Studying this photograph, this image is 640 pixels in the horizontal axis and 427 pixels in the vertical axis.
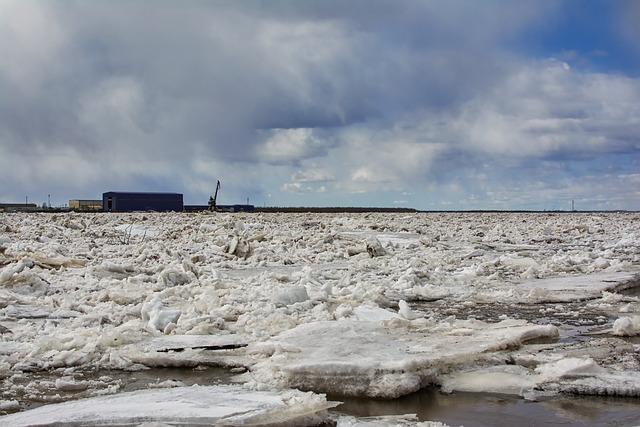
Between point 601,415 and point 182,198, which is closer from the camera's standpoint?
point 601,415

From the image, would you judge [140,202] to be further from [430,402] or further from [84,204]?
[430,402]

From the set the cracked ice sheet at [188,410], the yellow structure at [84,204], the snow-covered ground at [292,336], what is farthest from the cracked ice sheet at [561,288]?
the yellow structure at [84,204]

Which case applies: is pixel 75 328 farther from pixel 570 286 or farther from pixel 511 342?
pixel 570 286

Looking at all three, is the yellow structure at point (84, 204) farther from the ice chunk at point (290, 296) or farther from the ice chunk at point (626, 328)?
the ice chunk at point (626, 328)

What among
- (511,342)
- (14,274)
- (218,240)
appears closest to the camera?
(511,342)

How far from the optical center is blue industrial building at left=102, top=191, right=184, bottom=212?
6088cm

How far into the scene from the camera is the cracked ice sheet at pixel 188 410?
3826 mm

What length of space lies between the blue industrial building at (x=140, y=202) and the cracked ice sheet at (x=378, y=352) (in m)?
57.7

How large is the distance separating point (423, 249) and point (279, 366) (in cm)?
1125

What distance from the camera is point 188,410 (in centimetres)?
398

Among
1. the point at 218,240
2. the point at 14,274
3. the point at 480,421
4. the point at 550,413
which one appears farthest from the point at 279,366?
the point at 218,240

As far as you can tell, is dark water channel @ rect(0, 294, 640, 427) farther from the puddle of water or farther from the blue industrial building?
the blue industrial building

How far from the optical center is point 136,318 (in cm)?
691

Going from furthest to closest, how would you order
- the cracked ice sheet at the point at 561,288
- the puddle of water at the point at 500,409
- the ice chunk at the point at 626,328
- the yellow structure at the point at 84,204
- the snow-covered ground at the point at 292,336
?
the yellow structure at the point at 84,204, the cracked ice sheet at the point at 561,288, the ice chunk at the point at 626,328, the snow-covered ground at the point at 292,336, the puddle of water at the point at 500,409
